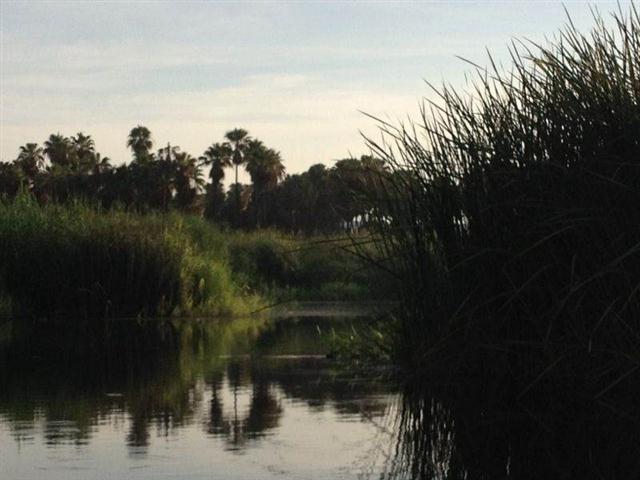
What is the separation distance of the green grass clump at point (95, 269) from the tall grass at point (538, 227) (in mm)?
21719

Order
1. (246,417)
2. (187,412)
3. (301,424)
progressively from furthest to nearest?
(187,412), (246,417), (301,424)

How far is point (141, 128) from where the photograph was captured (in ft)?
236

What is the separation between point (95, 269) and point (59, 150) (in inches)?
1770

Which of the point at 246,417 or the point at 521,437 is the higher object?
the point at 521,437

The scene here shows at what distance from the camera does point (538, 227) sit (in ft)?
31.1

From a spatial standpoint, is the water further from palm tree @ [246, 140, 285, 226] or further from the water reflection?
palm tree @ [246, 140, 285, 226]

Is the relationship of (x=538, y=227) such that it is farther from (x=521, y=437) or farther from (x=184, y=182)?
(x=184, y=182)

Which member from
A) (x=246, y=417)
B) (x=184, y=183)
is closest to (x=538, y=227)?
(x=246, y=417)

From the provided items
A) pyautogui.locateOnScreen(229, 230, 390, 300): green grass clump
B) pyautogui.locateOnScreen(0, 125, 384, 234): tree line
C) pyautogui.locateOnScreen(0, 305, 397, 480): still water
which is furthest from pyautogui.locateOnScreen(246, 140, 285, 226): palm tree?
pyautogui.locateOnScreen(0, 305, 397, 480): still water

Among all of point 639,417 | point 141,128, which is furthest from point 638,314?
point 141,128

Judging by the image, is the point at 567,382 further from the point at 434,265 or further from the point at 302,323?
the point at 302,323

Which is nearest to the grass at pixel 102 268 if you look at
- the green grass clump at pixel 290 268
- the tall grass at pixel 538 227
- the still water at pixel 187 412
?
the green grass clump at pixel 290 268

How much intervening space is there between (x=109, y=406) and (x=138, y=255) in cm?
1825

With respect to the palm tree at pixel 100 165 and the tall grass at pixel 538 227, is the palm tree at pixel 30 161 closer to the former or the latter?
the palm tree at pixel 100 165
